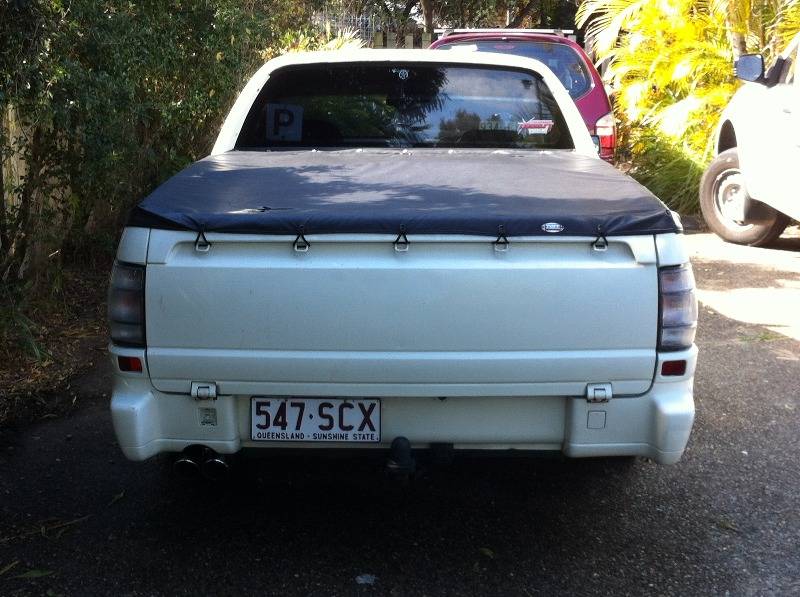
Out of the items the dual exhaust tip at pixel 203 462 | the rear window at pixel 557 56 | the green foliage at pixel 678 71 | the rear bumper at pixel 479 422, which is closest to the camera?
the rear bumper at pixel 479 422

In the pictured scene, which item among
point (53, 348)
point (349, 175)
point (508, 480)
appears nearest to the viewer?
point (349, 175)

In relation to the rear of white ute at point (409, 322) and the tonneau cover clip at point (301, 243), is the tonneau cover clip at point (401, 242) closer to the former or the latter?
the rear of white ute at point (409, 322)

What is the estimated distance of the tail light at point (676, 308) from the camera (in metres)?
3.09

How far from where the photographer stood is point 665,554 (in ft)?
11.6

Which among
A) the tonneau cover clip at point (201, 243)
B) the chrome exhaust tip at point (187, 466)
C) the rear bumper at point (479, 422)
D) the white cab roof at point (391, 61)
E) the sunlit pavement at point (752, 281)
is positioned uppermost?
the white cab roof at point (391, 61)

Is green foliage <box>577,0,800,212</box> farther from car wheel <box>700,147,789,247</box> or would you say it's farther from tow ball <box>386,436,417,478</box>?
tow ball <box>386,436,417,478</box>

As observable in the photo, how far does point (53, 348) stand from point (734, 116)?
6112mm

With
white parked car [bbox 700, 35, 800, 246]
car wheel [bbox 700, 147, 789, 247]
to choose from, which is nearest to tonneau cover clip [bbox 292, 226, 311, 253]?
white parked car [bbox 700, 35, 800, 246]

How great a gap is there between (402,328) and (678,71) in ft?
30.3

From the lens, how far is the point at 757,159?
26.6ft

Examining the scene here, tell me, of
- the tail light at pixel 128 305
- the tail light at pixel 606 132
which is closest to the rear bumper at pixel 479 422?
the tail light at pixel 128 305

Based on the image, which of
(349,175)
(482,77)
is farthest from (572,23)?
(349,175)

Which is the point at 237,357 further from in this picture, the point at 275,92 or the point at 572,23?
the point at 572,23

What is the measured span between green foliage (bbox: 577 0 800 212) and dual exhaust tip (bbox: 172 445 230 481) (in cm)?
861
